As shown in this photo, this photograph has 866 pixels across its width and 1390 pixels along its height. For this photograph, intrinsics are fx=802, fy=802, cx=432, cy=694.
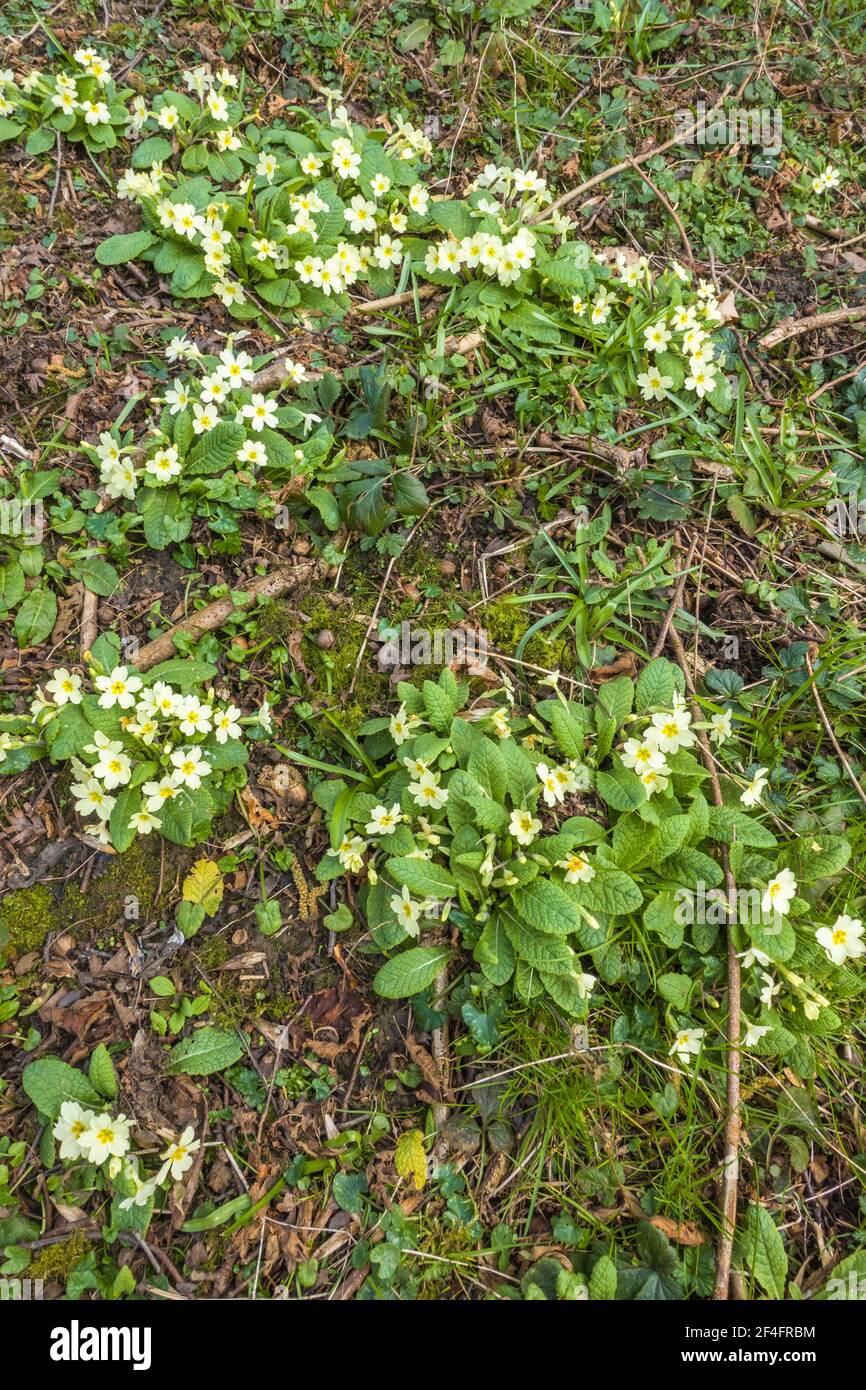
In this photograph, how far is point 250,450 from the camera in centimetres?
349

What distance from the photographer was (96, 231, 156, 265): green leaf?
153 inches

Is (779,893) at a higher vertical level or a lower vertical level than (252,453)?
lower

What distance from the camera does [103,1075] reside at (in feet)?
9.34

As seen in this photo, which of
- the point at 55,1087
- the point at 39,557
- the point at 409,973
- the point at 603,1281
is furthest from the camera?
the point at 39,557

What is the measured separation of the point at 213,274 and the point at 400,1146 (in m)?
3.95

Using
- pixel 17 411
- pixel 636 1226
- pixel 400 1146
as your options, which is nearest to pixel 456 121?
pixel 17 411

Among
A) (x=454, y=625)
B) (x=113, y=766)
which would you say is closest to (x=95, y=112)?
(x=454, y=625)

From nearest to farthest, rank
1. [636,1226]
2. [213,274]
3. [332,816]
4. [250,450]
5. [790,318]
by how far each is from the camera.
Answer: [636,1226], [332,816], [250,450], [213,274], [790,318]

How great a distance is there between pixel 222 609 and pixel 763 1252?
3.16 metres

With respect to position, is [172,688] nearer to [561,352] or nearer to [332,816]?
[332,816]

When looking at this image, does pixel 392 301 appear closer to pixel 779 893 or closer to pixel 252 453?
pixel 252 453

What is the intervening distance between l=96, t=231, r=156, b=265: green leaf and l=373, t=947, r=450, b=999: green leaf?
352cm

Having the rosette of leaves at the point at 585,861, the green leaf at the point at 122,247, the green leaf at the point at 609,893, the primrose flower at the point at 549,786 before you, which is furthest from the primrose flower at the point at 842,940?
the green leaf at the point at 122,247
